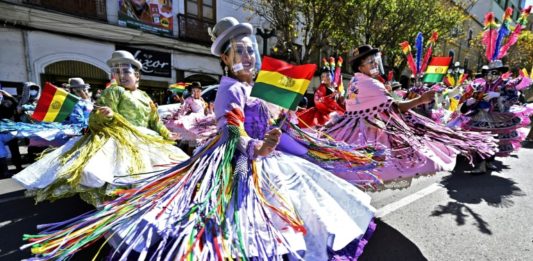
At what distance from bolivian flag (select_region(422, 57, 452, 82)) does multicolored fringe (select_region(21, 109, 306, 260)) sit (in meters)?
2.62

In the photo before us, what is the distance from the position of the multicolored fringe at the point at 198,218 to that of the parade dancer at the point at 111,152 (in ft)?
2.21

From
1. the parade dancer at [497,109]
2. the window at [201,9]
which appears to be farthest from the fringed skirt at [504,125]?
the window at [201,9]

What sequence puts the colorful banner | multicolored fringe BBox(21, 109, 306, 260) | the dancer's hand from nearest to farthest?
multicolored fringe BBox(21, 109, 306, 260)
the dancer's hand
the colorful banner

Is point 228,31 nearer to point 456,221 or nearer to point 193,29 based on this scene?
point 456,221

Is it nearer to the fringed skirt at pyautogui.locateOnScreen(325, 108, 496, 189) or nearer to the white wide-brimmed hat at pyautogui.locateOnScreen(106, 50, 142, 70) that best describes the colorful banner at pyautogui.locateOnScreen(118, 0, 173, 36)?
the white wide-brimmed hat at pyautogui.locateOnScreen(106, 50, 142, 70)

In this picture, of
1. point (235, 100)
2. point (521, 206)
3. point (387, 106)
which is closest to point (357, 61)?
point (387, 106)

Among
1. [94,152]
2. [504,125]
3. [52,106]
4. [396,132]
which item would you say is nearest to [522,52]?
[504,125]

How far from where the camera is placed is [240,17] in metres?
13.9

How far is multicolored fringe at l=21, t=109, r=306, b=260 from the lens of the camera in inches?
48.9

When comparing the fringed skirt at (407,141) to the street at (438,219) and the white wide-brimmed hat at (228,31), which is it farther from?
the white wide-brimmed hat at (228,31)

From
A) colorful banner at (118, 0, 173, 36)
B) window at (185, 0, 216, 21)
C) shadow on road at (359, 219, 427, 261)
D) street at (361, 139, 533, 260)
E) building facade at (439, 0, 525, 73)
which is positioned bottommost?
shadow on road at (359, 219, 427, 261)

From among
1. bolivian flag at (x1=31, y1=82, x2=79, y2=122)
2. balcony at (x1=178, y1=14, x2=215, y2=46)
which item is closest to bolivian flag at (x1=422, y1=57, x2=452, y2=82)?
bolivian flag at (x1=31, y1=82, x2=79, y2=122)

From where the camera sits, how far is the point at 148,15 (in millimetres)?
10898

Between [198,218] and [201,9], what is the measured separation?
13.1 m
